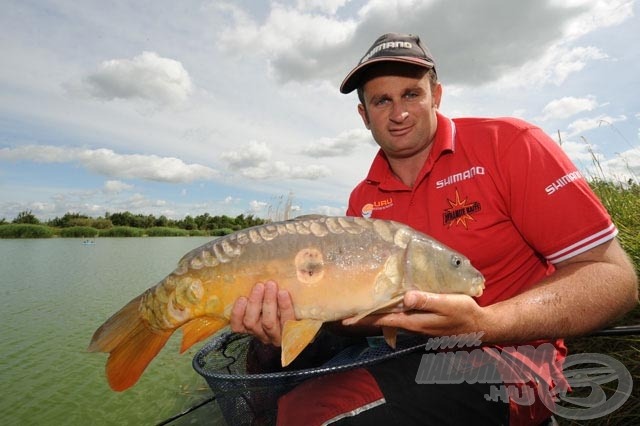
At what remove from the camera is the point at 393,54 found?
197cm

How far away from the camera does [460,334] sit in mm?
1360

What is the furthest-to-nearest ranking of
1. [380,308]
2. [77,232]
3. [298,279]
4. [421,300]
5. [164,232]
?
[164,232] < [77,232] < [298,279] < [380,308] < [421,300]

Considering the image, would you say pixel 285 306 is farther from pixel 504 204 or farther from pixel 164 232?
pixel 164 232

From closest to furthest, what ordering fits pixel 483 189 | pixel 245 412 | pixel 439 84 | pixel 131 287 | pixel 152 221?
1. pixel 483 189
2. pixel 245 412
3. pixel 439 84
4. pixel 131 287
5. pixel 152 221

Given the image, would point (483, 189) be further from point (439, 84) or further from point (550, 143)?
point (439, 84)

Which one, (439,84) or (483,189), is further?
(439,84)

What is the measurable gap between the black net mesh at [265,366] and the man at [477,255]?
0.12 meters

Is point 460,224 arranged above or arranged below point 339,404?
above

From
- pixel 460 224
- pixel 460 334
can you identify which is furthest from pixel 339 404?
pixel 460 224

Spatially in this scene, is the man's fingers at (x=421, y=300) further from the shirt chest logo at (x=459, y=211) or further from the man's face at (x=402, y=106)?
the man's face at (x=402, y=106)

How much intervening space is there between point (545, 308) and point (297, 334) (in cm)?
88

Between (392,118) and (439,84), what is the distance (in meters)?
0.41

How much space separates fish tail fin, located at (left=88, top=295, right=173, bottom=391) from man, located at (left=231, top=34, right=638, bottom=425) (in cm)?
37

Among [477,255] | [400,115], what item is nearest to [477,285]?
[477,255]
